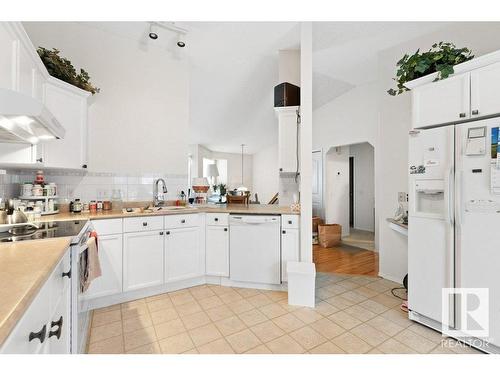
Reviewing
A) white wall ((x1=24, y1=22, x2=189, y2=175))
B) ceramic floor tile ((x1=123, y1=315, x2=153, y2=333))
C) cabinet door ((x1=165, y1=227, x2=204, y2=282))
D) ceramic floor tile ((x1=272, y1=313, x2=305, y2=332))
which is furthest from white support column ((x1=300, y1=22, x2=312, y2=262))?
white wall ((x1=24, y1=22, x2=189, y2=175))

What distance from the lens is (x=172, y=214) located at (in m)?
2.53

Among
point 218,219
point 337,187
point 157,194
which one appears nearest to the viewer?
point 218,219

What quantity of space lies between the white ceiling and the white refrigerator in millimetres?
1687

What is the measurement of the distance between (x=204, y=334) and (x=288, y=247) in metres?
1.14

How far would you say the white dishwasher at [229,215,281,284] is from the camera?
2.52 meters

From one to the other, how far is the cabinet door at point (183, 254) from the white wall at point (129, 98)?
3.30ft

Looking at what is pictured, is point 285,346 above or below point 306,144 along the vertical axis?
below

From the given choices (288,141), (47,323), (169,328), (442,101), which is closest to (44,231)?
(47,323)

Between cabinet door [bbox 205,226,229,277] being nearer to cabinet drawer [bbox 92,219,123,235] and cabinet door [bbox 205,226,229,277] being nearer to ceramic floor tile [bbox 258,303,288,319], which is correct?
ceramic floor tile [bbox 258,303,288,319]

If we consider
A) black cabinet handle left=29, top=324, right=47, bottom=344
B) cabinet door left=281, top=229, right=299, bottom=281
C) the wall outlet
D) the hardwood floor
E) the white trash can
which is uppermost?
the wall outlet

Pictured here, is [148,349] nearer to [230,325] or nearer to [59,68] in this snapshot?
[230,325]

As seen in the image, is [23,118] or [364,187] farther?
[364,187]

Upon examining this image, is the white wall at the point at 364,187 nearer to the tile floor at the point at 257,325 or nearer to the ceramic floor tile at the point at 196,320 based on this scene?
the tile floor at the point at 257,325

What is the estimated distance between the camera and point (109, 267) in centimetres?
222
